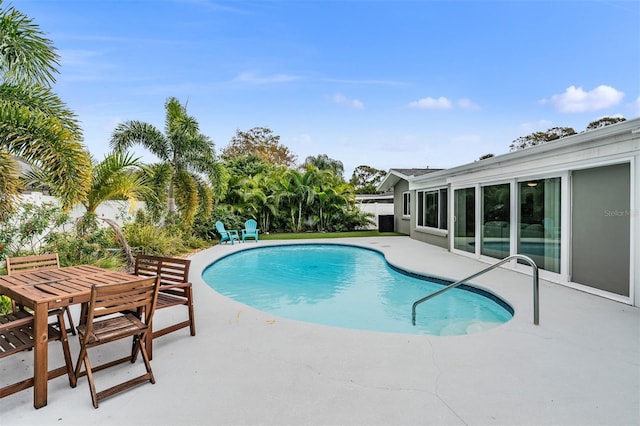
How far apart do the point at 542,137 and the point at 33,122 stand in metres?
38.5

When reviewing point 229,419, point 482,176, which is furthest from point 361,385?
point 482,176

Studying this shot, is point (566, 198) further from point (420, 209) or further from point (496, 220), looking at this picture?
point (420, 209)

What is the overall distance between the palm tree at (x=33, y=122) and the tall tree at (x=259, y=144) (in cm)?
2963

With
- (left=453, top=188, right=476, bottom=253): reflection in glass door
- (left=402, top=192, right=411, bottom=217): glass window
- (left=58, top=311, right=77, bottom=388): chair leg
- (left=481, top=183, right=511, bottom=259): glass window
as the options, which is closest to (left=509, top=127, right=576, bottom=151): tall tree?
(left=402, top=192, right=411, bottom=217): glass window

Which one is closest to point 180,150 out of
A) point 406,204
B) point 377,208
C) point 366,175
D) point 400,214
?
point 406,204

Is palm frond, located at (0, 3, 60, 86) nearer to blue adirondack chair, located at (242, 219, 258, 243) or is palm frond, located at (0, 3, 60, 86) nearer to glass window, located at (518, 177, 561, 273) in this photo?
glass window, located at (518, 177, 561, 273)

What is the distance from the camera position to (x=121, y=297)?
283cm

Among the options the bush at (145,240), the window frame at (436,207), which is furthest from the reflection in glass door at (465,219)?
the bush at (145,240)

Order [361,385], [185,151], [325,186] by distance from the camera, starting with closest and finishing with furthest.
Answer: [361,385] < [185,151] < [325,186]

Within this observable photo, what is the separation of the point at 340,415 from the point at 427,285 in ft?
18.5

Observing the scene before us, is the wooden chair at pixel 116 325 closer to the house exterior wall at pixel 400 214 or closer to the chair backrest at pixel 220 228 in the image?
the chair backrest at pixel 220 228

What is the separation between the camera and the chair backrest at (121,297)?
2615 mm

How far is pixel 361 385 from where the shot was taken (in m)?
2.82

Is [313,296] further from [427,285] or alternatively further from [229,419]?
[229,419]
